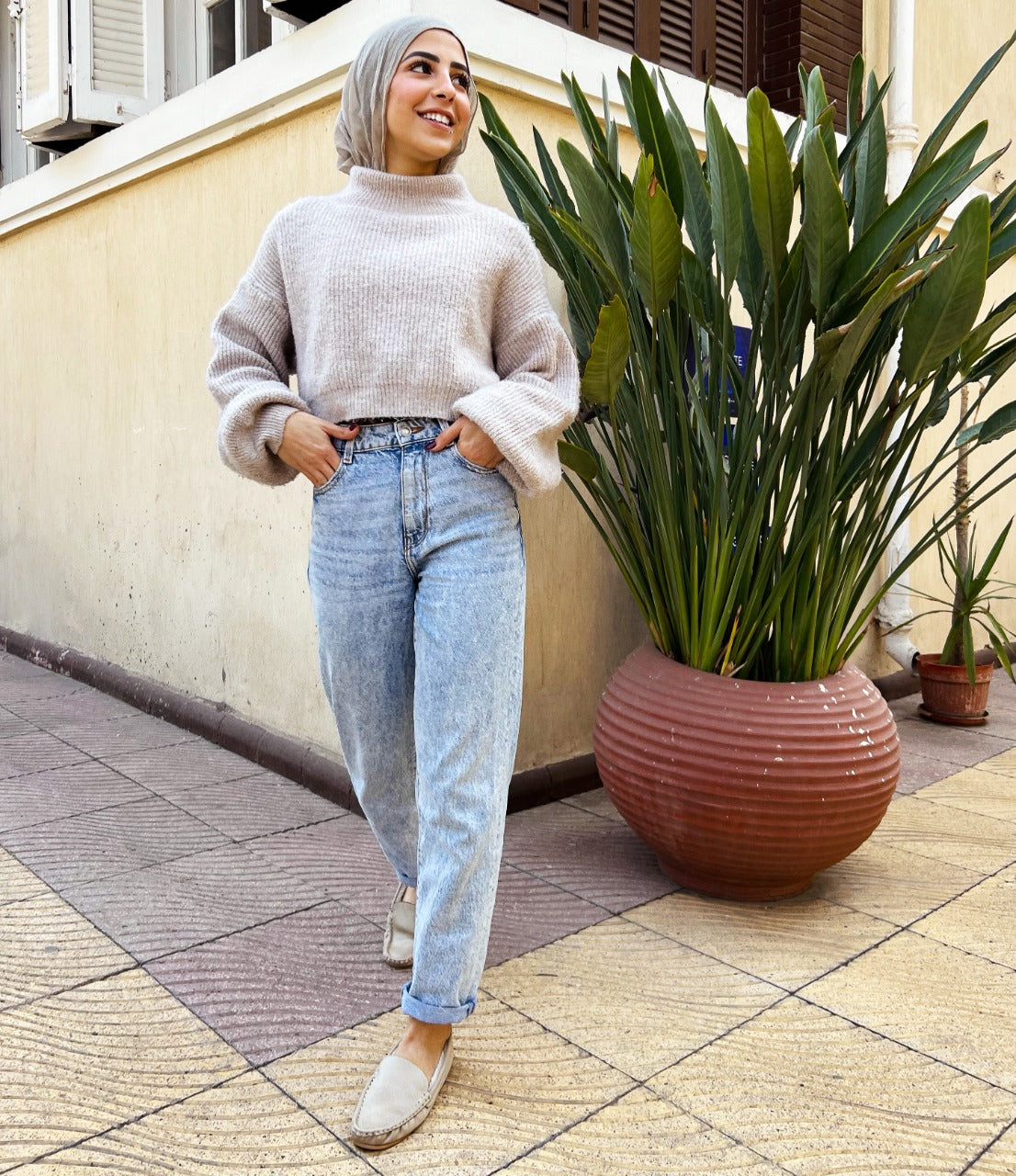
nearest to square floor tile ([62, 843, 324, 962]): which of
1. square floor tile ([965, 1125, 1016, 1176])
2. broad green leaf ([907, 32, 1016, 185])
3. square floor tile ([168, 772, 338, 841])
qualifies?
square floor tile ([168, 772, 338, 841])

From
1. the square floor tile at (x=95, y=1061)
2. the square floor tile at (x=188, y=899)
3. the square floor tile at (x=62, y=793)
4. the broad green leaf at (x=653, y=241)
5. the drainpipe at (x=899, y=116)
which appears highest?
the drainpipe at (x=899, y=116)

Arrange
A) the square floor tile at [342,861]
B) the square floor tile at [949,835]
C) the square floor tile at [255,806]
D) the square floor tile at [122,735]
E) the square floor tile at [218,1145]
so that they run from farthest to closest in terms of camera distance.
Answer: the square floor tile at [122,735]
the square floor tile at [255,806]
the square floor tile at [949,835]
the square floor tile at [342,861]
the square floor tile at [218,1145]

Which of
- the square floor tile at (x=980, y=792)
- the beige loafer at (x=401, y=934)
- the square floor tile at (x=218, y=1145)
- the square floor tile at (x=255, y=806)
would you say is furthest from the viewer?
the square floor tile at (x=980, y=792)

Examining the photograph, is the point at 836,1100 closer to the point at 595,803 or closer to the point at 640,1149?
the point at 640,1149

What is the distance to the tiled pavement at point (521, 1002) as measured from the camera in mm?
1669

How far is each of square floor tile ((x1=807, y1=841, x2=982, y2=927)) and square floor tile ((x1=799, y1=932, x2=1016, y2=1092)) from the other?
173 millimetres

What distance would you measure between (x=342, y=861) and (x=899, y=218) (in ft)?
6.56

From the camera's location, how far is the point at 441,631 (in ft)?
5.65

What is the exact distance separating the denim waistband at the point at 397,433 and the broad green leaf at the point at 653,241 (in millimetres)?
704

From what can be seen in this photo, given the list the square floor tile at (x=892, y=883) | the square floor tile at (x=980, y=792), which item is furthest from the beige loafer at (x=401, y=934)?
the square floor tile at (x=980, y=792)

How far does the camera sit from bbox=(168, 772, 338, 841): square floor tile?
3.01 meters

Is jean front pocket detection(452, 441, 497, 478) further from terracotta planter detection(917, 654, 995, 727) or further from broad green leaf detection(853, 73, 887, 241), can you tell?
terracotta planter detection(917, 654, 995, 727)

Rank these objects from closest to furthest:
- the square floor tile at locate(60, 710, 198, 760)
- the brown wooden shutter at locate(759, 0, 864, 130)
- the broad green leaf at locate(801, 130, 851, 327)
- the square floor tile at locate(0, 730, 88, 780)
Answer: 1. the broad green leaf at locate(801, 130, 851, 327)
2. the square floor tile at locate(0, 730, 88, 780)
3. the square floor tile at locate(60, 710, 198, 760)
4. the brown wooden shutter at locate(759, 0, 864, 130)

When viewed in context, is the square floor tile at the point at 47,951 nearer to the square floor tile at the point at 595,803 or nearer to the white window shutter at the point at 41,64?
the square floor tile at the point at 595,803
